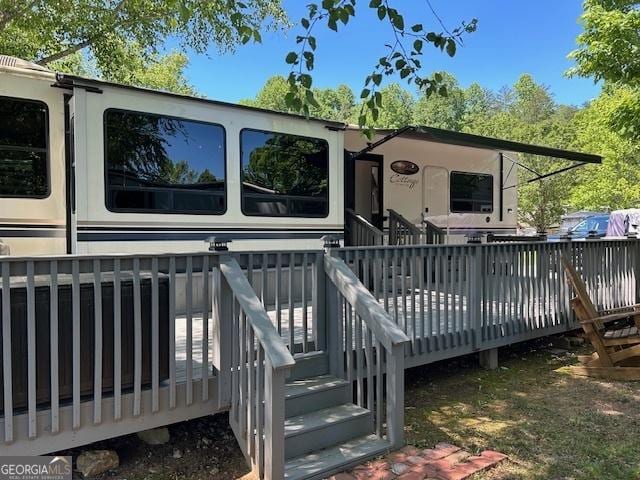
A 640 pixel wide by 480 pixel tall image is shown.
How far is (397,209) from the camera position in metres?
8.66

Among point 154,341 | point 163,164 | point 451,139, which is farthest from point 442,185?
point 154,341

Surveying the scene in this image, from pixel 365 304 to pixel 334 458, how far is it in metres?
1.03

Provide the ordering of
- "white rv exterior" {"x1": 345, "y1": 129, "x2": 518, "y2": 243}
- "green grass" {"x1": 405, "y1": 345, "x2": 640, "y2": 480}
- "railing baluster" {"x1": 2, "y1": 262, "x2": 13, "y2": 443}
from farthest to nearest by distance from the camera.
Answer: "white rv exterior" {"x1": 345, "y1": 129, "x2": 518, "y2": 243}
"green grass" {"x1": 405, "y1": 345, "x2": 640, "y2": 480}
"railing baluster" {"x1": 2, "y1": 262, "x2": 13, "y2": 443}

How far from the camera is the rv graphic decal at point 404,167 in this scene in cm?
860

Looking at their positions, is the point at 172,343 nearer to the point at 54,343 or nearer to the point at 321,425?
the point at 54,343

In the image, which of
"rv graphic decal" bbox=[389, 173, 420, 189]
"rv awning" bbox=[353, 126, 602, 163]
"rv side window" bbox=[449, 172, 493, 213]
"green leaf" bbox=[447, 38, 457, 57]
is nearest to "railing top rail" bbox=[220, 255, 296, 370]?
"green leaf" bbox=[447, 38, 457, 57]

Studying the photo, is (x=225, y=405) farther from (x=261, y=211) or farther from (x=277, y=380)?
(x=261, y=211)

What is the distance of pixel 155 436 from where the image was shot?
3.51m

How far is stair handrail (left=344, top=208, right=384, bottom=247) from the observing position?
718 centimetres

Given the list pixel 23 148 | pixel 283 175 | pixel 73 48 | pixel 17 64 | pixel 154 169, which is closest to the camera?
pixel 23 148

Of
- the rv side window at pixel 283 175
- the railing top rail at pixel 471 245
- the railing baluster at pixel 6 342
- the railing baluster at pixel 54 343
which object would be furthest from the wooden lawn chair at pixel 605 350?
the railing baluster at pixel 6 342

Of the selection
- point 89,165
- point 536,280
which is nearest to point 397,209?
point 536,280

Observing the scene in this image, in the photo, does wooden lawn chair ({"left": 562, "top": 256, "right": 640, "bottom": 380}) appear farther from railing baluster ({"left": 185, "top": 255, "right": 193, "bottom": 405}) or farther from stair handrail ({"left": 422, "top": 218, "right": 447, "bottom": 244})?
railing baluster ({"left": 185, "top": 255, "right": 193, "bottom": 405})

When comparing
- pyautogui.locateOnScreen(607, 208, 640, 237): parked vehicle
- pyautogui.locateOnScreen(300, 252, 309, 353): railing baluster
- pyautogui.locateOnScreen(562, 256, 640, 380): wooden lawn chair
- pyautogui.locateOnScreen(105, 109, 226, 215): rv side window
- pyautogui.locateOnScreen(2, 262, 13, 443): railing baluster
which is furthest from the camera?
pyautogui.locateOnScreen(607, 208, 640, 237): parked vehicle
